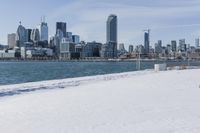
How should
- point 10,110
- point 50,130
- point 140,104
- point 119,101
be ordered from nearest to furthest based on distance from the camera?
point 50,130, point 10,110, point 140,104, point 119,101

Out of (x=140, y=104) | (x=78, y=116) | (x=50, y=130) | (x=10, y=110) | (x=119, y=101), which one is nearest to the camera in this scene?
(x=50, y=130)

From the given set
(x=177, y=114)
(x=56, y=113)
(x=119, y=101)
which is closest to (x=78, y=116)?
(x=56, y=113)

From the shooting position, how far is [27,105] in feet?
58.0

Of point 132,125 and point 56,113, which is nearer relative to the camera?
point 132,125

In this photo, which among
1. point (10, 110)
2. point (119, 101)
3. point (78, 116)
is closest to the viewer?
point (78, 116)

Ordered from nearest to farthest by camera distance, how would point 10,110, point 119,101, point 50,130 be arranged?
point 50,130, point 10,110, point 119,101

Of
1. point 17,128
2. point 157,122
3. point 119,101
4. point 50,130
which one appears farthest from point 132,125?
point 119,101

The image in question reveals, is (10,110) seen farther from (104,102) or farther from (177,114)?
(177,114)

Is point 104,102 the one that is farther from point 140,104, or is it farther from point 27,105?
point 27,105

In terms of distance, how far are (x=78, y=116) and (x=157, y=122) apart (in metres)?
3.00

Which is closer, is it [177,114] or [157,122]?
[157,122]

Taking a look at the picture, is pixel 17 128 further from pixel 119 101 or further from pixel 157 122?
pixel 119 101

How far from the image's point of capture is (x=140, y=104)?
17484 mm

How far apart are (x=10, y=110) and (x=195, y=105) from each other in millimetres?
7532
